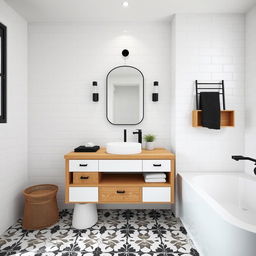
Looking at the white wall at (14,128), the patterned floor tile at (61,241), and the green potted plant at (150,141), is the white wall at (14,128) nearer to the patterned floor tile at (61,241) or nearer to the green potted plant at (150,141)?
the patterned floor tile at (61,241)

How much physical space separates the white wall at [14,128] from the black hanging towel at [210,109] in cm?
234

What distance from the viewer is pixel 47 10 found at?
8.26 ft

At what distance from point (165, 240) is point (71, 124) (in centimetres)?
187

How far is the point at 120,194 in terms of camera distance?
2322 millimetres

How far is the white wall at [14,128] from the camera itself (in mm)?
2301

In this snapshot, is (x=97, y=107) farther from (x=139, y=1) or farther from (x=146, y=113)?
(x=139, y=1)

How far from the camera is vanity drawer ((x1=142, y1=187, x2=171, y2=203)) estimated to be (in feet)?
7.63

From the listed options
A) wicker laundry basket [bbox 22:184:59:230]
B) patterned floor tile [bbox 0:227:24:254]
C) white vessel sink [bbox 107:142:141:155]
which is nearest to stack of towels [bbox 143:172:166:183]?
white vessel sink [bbox 107:142:141:155]

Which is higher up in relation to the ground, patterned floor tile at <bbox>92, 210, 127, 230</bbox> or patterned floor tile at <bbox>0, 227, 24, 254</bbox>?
patterned floor tile at <bbox>92, 210, 127, 230</bbox>

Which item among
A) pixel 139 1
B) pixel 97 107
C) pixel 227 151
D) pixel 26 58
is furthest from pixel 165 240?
pixel 26 58

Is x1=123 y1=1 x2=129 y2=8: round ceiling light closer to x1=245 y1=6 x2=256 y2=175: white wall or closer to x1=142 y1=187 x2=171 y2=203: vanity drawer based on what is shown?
x1=245 y1=6 x2=256 y2=175: white wall

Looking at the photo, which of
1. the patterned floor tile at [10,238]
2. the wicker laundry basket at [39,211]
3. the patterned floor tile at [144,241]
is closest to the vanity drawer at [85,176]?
the wicker laundry basket at [39,211]

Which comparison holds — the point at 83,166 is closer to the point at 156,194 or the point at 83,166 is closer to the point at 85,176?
the point at 85,176

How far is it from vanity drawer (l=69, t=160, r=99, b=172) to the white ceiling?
1858 millimetres
